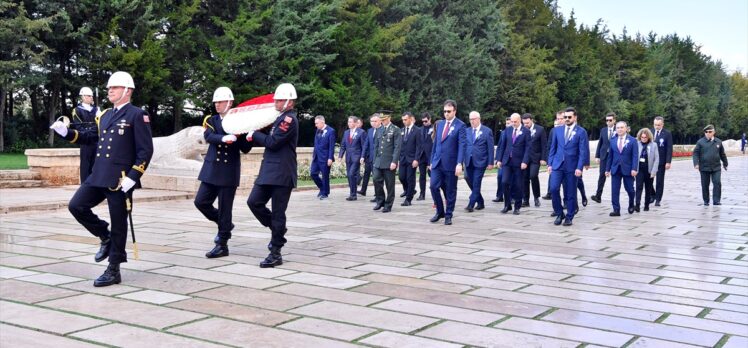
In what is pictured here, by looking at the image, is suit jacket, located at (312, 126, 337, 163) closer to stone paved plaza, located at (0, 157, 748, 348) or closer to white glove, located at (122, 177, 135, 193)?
stone paved plaza, located at (0, 157, 748, 348)

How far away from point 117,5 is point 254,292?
2294cm

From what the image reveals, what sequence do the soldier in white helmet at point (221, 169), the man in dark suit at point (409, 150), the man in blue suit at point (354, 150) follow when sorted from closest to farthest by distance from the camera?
the soldier in white helmet at point (221, 169)
the man in dark suit at point (409, 150)
the man in blue suit at point (354, 150)

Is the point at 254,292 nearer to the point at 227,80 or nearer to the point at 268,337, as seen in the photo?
the point at 268,337

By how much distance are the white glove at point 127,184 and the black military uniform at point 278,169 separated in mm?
1276

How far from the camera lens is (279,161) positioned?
7.31 meters

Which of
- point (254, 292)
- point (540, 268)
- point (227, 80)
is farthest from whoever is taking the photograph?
point (227, 80)

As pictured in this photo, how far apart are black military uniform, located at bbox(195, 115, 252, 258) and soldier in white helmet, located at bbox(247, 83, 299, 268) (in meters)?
0.35

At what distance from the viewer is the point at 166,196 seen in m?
14.4

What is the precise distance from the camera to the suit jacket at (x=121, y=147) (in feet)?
21.1

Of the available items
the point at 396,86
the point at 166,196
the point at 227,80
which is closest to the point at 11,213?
the point at 166,196

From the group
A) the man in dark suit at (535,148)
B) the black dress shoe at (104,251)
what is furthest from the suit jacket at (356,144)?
the black dress shoe at (104,251)

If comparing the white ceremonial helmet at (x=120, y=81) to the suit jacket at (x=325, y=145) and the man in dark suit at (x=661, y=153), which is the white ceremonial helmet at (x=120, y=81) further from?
the man in dark suit at (x=661, y=153)

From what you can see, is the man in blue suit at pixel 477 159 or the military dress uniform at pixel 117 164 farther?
the man in blue suit at pixel 477 159

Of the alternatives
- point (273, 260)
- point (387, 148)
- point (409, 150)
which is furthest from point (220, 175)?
point (409, 150)
